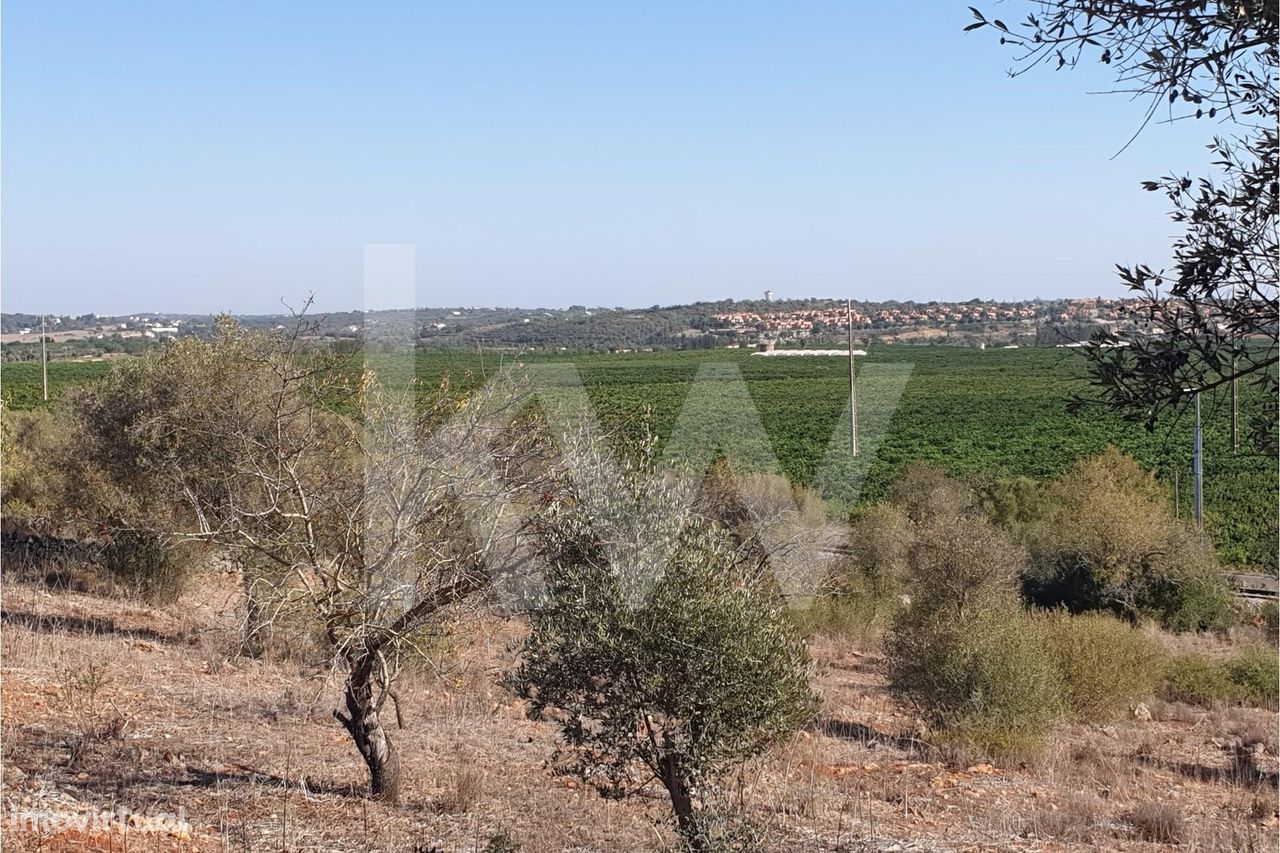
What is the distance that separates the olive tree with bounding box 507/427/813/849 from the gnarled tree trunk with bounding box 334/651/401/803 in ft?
5.55

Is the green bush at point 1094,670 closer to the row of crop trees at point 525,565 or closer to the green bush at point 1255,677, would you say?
the row of crop trees at point 525,565

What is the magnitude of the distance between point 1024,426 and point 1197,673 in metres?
36.6

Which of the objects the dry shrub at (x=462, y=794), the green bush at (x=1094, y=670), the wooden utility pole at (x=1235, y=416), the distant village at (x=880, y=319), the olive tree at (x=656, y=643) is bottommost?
the green bush at (x=1094, y=670)

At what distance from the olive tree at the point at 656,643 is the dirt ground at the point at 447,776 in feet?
1.74

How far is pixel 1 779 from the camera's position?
283 inches

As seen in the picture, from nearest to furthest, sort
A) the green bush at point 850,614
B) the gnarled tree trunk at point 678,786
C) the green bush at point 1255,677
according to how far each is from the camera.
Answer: the gnarled tree trunk at point 678,786
the green bush at point 1255,677
the green bush at point 850,614

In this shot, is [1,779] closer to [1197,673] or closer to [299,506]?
[299,506]

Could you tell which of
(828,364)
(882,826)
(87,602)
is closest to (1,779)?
(882,826)

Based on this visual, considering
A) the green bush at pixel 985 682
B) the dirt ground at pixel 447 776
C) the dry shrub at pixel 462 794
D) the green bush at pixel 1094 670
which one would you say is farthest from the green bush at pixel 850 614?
the dry shrub at pixel 462 794

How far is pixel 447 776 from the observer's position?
9000 mm

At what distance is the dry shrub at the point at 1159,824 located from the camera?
851 cm

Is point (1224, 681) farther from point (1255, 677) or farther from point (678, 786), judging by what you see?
point (678, 786)

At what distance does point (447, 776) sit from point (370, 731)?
1.49 meters

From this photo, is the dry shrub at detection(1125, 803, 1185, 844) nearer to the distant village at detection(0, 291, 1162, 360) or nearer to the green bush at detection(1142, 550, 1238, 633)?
the distant village at detection(0, 291, 1162, 360)
